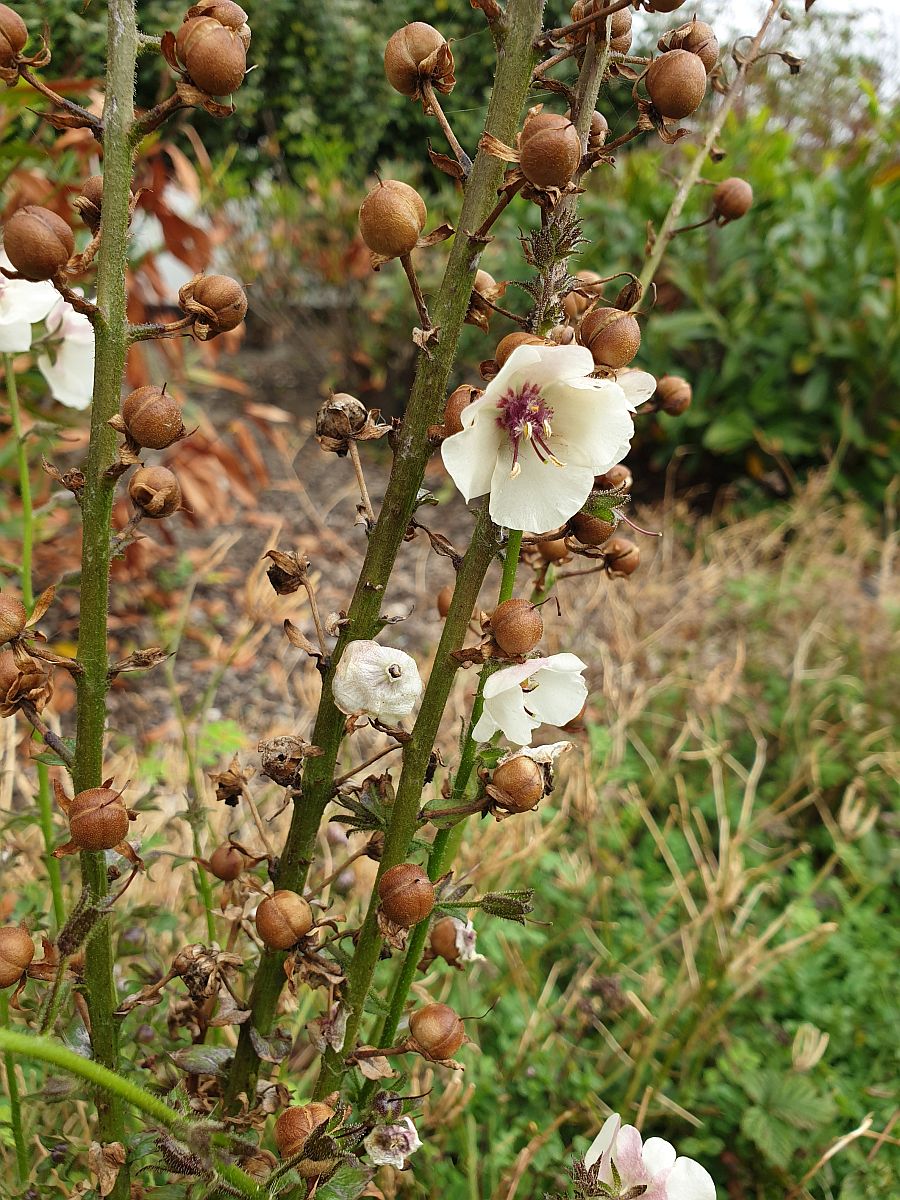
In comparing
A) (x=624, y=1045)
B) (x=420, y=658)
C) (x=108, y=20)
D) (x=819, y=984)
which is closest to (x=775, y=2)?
(x=108, y=20)

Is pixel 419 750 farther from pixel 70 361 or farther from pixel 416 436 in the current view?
pixel 70 361

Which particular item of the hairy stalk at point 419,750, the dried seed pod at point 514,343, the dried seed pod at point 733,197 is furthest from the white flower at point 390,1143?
the dried seed pod at point 733,197

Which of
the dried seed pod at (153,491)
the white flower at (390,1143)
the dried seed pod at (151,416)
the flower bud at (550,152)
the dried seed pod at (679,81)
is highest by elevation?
the dried seed pod at (679,81)

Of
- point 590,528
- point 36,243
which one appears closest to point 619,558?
point 590,528

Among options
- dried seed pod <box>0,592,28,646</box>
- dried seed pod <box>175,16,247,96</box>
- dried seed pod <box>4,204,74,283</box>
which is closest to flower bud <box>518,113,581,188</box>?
dried seed pod <box>175,16,247,96</box>

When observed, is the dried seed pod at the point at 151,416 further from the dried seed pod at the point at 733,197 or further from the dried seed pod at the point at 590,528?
the dried seed pod at the point at 733,197

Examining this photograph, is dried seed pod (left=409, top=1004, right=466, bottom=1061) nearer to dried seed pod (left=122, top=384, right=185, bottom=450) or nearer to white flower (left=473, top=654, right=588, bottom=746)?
white flower (left=473, top=654, right=588, bottom=746)
